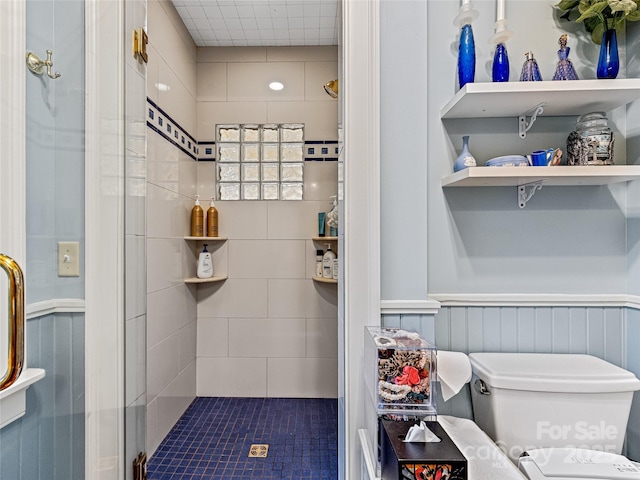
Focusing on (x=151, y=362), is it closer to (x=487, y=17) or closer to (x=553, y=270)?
(x=553, y=270)

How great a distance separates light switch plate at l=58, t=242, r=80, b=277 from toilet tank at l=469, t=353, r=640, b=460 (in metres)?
1.27

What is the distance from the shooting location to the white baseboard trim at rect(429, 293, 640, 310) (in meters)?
1.34

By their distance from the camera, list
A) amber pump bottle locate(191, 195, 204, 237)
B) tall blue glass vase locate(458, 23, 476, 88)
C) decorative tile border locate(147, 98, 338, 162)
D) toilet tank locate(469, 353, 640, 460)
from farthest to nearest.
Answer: amber pump bottle locate(191, 195, 204, 237) < decorative tile border locate(147, 98, 338, 162) < tall blue glass vase locate(458, 23, 476, 88) < toilet tank locate(469, 353, 640, 460)

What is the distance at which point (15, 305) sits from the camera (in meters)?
0.77

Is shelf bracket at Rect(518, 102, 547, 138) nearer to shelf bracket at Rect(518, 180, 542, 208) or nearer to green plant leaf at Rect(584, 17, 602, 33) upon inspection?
shelf bracket at Rect(518, 180, 542, 208)

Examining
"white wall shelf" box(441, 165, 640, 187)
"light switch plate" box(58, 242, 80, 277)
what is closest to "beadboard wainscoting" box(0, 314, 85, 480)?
"light switch plate" box(58, 242, 80, 277)

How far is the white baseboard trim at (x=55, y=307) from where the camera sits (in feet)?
3.43

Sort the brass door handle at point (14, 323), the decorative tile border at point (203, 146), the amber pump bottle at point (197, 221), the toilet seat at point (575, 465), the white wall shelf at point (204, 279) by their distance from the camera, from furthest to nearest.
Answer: the amber pump bottle at point (197, 221), the white wall shelf at point (204, 279), the decorative tile border at point (203, 146), the toilet seat at point (575, 465), the brass door handle at point (14, 323)

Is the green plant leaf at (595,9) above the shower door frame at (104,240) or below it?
above

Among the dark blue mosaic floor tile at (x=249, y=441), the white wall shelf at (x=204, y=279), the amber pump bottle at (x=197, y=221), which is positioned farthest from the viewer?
the amber pump bottle at (x=197, y=221)

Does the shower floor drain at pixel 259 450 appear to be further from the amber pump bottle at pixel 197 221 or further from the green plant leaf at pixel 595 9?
the green plant leaf at pixel 595 9

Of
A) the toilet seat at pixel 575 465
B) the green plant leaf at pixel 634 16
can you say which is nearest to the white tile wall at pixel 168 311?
the toilet seat at pixel 575 465

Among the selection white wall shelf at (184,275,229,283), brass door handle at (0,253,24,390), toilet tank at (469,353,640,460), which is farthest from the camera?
white wall shelf at (184,275,229,283)

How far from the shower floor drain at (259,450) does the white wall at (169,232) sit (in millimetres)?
497
